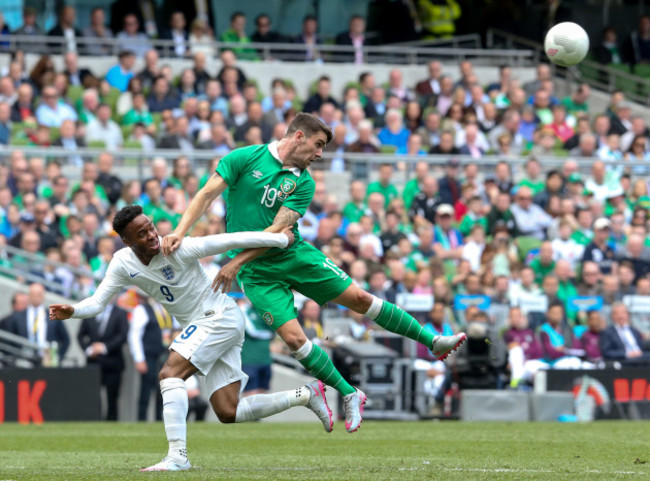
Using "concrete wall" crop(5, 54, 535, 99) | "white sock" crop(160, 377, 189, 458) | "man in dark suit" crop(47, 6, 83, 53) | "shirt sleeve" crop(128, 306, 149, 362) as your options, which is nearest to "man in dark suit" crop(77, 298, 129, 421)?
"shirt sleeve" crop(128, 306, 149, 362)

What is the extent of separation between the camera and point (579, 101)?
951 inches

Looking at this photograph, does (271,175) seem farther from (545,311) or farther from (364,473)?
(545,311)

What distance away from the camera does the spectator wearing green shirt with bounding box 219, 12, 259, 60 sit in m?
24.0

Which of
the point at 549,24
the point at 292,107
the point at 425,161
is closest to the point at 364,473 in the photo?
the point at 425,161

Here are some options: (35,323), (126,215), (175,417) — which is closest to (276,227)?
(126,215)

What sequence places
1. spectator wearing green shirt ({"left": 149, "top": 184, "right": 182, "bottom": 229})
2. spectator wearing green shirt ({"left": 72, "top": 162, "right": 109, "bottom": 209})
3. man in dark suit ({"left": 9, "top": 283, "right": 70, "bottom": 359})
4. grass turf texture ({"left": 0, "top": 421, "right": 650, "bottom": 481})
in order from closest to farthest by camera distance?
grass turf texture ({"left": 0, "top": 421, "right": 650, "bottom": 481})
man in dark suit ({"left": 9, "top": 283, "right": 70, "bottom": 359})
spectator wearing green shirt ({"left": 149, "top": 184, "right": 182, "bottom": 229})
spectator wearing green shirt ({"left": 72, "top": 162, "right": 109, "bottom": 209})

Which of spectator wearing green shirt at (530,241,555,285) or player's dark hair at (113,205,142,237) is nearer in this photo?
player's dark hair at (113,205,142,237)

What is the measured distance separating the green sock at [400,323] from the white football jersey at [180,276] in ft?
3.80

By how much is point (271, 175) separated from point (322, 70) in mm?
14493

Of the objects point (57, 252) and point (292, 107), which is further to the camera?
point (292, 107)

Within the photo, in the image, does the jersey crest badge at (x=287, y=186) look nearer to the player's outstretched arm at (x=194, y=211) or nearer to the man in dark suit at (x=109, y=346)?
the player's outstretched arm at (x=194, y=211)

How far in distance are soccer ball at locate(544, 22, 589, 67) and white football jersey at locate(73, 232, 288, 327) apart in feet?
11.6

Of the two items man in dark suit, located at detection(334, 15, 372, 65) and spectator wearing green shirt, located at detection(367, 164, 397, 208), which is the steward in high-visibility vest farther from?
spectator wearing green shirt, located at detection(367, 164, 397, 208)

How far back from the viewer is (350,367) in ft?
53.9
